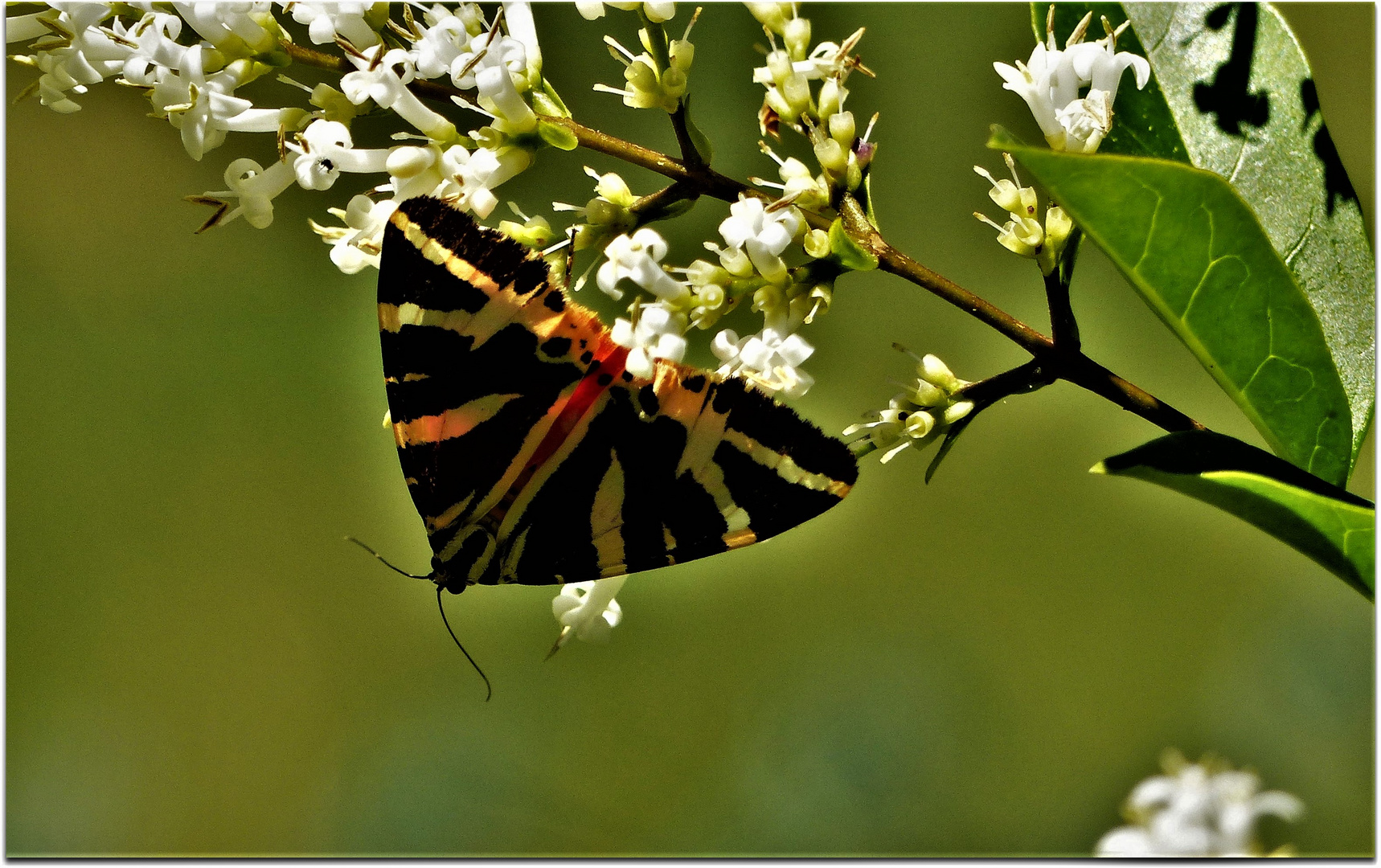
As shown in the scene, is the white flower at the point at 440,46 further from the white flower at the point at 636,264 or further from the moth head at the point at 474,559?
the moth head at the point at 474,559

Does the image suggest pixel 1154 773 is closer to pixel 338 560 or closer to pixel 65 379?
pixel 338 560

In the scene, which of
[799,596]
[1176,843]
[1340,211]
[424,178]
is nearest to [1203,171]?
[1340,211]

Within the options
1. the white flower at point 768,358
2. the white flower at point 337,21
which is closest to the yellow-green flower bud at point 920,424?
the white flower at point 768,358

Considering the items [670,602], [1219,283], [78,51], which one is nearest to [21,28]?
[78,51]

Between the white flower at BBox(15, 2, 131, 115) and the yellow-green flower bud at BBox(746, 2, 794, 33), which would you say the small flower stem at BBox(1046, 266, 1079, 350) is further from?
the white flower at BBox(15, 2, 131, 115)

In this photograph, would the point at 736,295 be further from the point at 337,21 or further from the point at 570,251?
the point at 337,21
